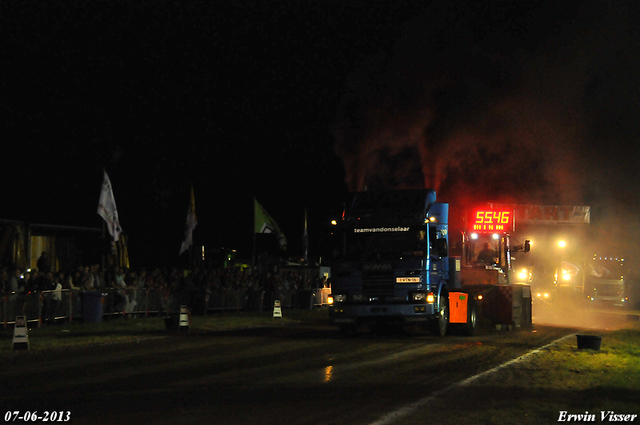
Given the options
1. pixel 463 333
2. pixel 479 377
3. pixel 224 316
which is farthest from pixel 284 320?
pixel 479 377

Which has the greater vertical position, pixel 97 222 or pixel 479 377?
pixel 97 222

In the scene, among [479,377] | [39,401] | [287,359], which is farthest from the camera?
[287,359]

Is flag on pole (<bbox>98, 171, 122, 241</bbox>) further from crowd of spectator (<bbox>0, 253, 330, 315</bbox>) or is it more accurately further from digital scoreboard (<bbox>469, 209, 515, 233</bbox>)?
digital scoreboard (<bbox>469, 209, 515, 233</bbox>)

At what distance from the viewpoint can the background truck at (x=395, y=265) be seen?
62.9 feet

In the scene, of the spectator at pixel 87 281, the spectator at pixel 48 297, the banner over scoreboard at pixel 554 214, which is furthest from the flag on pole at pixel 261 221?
the banner over scoreboard at pixel 554 214

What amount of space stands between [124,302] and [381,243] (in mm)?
9830

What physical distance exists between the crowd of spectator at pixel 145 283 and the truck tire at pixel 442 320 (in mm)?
10590

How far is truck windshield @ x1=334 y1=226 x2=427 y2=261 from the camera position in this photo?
63.2ft

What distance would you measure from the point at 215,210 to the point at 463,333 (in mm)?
42355

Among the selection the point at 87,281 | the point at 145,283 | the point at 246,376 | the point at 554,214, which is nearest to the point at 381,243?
the point at 246,376

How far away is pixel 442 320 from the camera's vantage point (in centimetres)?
2009

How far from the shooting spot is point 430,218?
19484 mm

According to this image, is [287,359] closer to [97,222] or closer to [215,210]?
[97,222]

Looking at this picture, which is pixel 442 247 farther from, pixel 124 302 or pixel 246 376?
pixel 124 302
